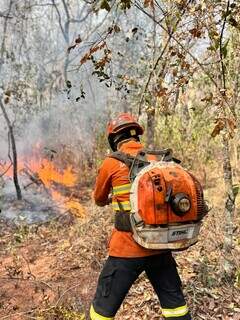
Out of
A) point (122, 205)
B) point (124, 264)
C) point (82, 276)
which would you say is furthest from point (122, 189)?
point (82, 276)

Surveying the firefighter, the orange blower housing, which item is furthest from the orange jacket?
the orange blower housing

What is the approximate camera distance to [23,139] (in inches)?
630

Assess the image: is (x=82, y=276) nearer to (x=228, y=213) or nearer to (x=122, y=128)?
(x=228, y=213)

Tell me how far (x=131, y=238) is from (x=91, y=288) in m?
2.09

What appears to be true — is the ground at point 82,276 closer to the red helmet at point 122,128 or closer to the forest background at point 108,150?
the forest background at point 108,150

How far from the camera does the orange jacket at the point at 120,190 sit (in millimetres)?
3840

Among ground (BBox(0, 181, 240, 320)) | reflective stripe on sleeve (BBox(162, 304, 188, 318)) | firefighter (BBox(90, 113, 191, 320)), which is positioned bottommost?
ground (BBox(0, 181, 240, 320))

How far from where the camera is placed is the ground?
494 centimetres

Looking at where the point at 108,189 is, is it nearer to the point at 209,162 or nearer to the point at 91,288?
the point at 91,288

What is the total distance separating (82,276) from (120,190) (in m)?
2.64

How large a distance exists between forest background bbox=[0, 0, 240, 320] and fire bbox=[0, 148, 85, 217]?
0.14 feet

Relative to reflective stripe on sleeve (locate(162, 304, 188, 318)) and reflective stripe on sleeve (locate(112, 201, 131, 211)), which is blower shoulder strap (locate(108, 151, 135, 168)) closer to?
reflective stripe on sleeve (locate(112, 201, 131, 211))

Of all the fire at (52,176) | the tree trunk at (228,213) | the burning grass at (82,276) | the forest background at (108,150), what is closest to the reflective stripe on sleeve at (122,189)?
A: the forest background at (108,150)

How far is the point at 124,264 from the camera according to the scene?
12.6ft
